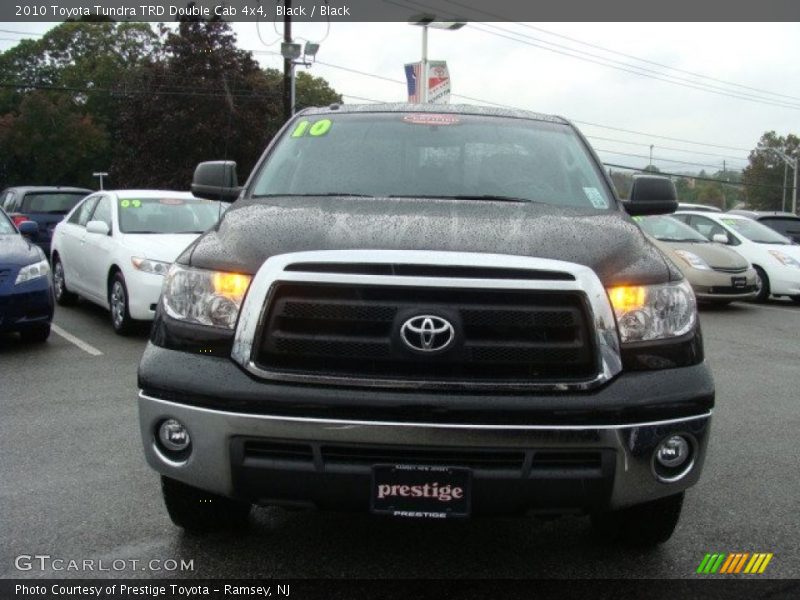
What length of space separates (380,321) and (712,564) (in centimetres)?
173

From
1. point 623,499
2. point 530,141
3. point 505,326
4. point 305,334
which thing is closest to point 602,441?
point 623,499

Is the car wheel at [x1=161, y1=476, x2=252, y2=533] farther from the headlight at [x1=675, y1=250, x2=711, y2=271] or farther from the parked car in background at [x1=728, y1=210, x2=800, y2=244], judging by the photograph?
the parked car in background at [x1=728, y1=210, x2=800, y2=244]

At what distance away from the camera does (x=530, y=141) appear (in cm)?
467

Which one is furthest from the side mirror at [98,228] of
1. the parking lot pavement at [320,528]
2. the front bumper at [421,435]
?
the front bumper at [421,435]

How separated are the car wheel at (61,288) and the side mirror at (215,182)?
23.4ft

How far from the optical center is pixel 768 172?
96.1 metres

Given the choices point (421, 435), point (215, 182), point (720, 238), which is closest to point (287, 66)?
point (720, 238)

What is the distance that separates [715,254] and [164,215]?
320 inches

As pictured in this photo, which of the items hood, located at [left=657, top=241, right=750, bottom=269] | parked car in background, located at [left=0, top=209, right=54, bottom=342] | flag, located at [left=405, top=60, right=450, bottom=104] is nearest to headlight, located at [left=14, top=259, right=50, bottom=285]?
parked car in background, located at [left=0, top=209, right=54, bottom=342]

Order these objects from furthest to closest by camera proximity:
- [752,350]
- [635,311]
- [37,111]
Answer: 1. [37,111]
2. [752,350]
3. [635,311]

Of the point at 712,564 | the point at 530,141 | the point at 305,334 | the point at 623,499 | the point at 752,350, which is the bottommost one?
the point at 752,350

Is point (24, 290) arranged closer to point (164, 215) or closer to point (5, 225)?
point (5, 225)

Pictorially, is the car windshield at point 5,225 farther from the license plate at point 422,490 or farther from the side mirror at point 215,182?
the license plate at point 422,490

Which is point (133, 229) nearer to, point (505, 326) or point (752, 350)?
point (752, 350)
